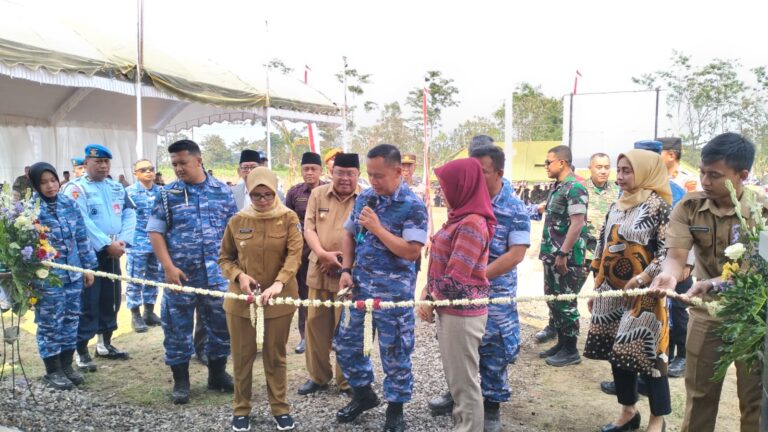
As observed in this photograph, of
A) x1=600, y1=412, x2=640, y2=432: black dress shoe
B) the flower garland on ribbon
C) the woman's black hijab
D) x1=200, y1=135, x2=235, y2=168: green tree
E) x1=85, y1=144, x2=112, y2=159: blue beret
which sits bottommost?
x1=600, y1=412, x2=640, y2=432: black dress shoe

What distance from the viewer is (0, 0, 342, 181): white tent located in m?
10.0

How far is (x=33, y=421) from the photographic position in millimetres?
3783

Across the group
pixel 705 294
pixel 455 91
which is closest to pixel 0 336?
pixel 705 294

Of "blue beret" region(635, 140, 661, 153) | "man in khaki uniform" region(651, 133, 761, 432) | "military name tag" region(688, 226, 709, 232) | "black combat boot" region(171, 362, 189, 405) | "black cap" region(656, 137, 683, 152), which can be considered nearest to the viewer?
"man in khaki uniform" region(651, 133, 761, 432)

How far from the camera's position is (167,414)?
4.10 meters

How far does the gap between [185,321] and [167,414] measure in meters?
0.68

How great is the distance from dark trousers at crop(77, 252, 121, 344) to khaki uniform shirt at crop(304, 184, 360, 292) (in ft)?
7.08

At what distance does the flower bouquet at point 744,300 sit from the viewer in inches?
91.4

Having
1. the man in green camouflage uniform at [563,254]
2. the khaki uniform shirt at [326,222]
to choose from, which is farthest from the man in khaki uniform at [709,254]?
the khaki uniform shirt at [326,222]

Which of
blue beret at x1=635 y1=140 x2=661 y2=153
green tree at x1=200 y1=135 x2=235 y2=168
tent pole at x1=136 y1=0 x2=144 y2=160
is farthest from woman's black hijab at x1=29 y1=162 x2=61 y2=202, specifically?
green tree at x1=200 y1=135 x2=235 y2=168

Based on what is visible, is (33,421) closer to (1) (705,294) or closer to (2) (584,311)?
(1) (705,294)

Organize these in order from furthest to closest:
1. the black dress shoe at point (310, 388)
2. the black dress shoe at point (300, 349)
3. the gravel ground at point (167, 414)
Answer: the black dress shoe at point (300, 349)
the black dress shoe at point (310, 388)
the gravel ground at point (167, 414)

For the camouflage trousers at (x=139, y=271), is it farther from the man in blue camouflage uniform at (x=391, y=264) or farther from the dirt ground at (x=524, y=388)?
the man in blue camouflage uniform at (x=391, y=264)

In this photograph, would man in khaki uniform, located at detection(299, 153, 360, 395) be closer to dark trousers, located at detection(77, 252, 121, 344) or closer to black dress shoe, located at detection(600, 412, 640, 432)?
black dress shoe, located at detection(600, 412, 640, 432)
